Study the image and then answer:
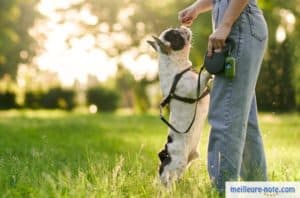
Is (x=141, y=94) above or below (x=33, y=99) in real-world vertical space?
above

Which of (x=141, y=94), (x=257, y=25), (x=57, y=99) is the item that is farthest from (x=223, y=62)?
(x=57, y=99)

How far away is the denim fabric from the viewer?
5.19 m

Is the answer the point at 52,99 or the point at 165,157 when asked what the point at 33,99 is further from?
the point at 165,157

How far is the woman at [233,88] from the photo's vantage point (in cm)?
517

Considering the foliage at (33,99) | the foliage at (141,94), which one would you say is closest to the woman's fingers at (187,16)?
the foliage at (141,94)

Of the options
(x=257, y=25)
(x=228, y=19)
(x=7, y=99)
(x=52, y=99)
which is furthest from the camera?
(x=52, y=99)

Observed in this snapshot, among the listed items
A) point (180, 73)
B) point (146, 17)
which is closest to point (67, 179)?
point (180, 73)

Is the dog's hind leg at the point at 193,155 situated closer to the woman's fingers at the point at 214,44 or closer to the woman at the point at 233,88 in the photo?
the woman at the point at 233,88

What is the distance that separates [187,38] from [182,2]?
2257 centimetres

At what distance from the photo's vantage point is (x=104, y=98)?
42719 millimetres

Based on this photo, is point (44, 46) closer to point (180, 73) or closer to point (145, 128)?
point (145, 128)

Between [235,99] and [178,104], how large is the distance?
506mm

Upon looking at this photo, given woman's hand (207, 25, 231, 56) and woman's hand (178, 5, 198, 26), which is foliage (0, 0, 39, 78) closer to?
woman's hand (178, 5, 198, 26)

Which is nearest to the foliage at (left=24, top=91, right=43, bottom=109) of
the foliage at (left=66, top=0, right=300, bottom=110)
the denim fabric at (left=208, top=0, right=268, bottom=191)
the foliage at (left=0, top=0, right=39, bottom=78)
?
the foliage at (left=0, top=0, right=39, bottom=78)
